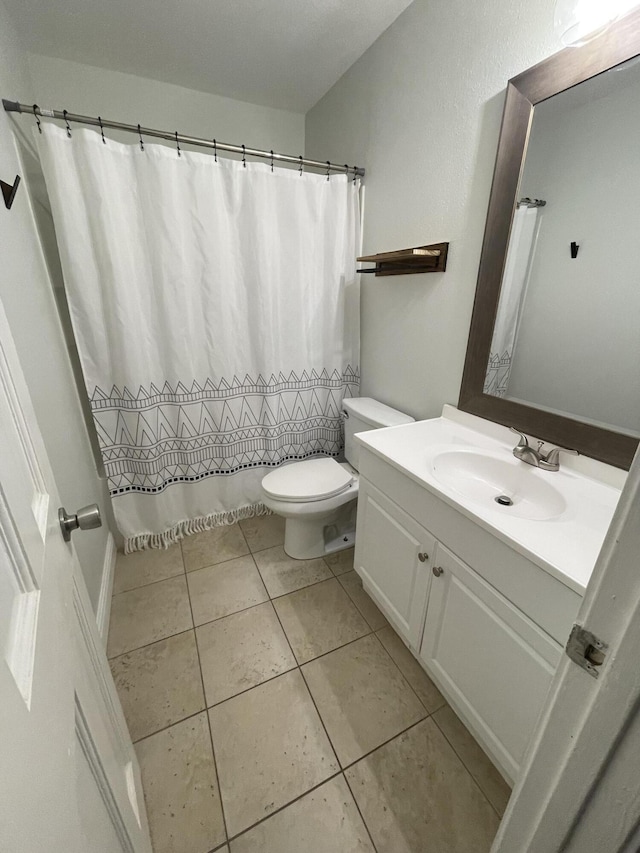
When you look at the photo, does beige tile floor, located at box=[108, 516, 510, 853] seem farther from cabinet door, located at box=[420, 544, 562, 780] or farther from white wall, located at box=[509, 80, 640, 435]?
white wall, located at box=[509, 80, 640, 435]

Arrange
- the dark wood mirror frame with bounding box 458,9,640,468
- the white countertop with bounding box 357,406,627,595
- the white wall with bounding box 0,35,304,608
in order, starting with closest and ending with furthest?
1. the white countertop with bounding box 357,406,627,595
2. the dark wood mirror frame with bounding box 458,9,640,468
3. the white wall with bounding box 0,35,304,608

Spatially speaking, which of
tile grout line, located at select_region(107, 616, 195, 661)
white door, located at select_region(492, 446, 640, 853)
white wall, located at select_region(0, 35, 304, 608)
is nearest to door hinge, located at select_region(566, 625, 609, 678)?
white door, located at select_region(492, 446, 640, 853)

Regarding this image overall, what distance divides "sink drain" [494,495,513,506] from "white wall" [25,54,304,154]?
2264 mm

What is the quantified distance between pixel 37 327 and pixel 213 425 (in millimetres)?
840

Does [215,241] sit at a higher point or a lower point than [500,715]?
higher

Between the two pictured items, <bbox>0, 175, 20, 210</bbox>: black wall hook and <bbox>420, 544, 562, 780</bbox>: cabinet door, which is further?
<bbox>0, 175, 20, 210</bbox>: black wall hook

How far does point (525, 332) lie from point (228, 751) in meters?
1.63

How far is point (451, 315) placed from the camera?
1402 millimetres

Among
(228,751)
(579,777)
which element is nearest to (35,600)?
(579,777)

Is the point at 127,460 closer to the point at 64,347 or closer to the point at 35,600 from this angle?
the point at 64,347

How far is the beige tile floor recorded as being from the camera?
0.93 meters

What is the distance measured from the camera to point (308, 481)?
170 centimetres

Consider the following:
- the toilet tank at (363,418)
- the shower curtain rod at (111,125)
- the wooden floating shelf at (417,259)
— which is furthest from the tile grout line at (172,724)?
the shower curtain rod at (111,125)

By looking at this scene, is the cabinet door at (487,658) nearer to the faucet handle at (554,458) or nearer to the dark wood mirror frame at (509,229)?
the faucet handle at (554,458)
